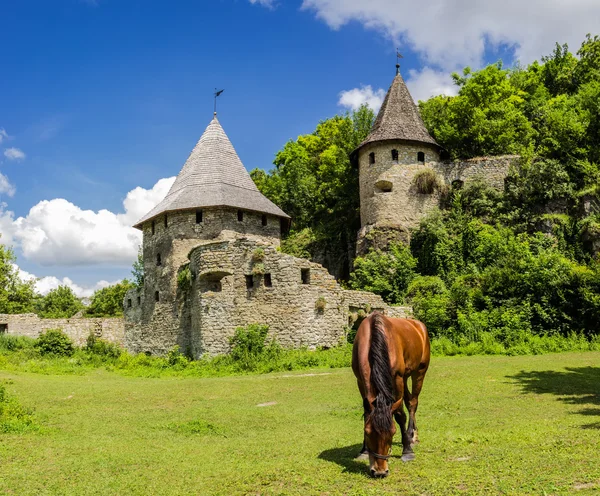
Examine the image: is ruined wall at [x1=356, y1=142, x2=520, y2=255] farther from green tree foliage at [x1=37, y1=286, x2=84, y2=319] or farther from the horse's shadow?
green tree foliage at [x1=37, y1=286, x2=84, y2=319]

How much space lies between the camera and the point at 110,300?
63.5m

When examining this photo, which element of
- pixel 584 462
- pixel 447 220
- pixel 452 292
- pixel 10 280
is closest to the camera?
pixel 584 462

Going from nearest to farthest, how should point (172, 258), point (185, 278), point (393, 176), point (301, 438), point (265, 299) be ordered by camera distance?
1. point (301, 438)
2. point (265, 299)
3. point (185, 278)
4. point (172, 258)
5. point (393, 176)

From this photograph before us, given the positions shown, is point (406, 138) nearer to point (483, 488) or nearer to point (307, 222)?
point (307, 222)

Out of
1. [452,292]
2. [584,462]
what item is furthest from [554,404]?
[452,292]

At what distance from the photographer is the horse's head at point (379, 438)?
6.52 meters

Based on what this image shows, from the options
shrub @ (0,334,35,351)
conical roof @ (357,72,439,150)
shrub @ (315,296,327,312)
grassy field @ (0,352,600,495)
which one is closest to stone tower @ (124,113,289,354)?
shrub @ (0,334,35,351)

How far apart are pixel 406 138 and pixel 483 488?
90.1ft

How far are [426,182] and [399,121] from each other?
13.3 feet

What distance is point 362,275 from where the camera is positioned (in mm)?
27844

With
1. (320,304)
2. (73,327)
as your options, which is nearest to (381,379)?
(320,304)

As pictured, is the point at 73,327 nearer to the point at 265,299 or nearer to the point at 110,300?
the point at 265,299

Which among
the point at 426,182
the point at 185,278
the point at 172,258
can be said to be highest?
the point at 426,182

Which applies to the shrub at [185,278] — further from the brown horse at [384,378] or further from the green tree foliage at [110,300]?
the green tree foliage at [110,300]
